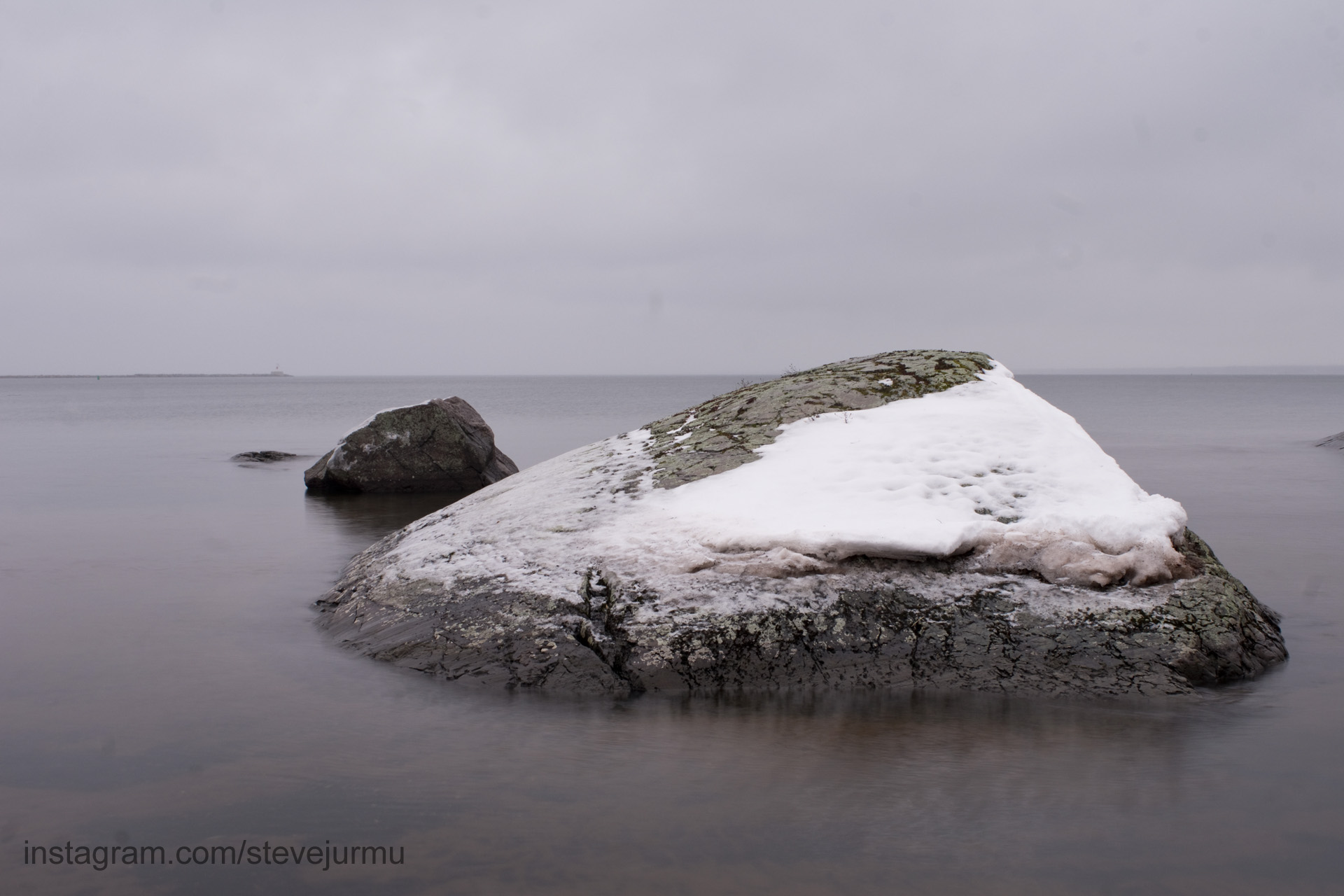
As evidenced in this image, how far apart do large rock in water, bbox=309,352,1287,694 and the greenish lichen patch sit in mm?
150

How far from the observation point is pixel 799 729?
5.93 m

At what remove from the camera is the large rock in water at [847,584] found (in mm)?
6527

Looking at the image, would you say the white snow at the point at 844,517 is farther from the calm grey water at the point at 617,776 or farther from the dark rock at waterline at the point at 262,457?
the dark rock at waterline at the point at 262,457

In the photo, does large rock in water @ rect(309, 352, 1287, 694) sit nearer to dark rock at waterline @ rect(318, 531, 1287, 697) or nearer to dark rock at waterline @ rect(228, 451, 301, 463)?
dark rock at waterline @ rect(318, 531, 1287, 697)

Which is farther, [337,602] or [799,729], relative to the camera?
[337,602]

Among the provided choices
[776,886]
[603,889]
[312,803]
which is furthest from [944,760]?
[312,803]

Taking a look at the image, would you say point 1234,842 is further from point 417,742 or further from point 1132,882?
point 417,742

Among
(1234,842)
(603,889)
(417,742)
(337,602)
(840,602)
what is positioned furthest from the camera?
(337,602)

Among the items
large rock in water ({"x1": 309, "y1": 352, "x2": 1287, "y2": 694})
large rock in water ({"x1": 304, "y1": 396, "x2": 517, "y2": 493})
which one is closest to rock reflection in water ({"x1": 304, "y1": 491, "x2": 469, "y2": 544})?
large rock in water ({"x1": 304, "y1": 396, "x2": 517, "y2": 493})

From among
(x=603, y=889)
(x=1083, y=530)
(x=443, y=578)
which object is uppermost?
(x=1083, y=530)

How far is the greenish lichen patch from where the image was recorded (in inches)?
336

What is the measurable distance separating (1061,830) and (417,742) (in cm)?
391

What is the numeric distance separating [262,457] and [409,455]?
10173 millimetres

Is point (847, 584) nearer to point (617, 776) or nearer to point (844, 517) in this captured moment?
point (844, 517)
